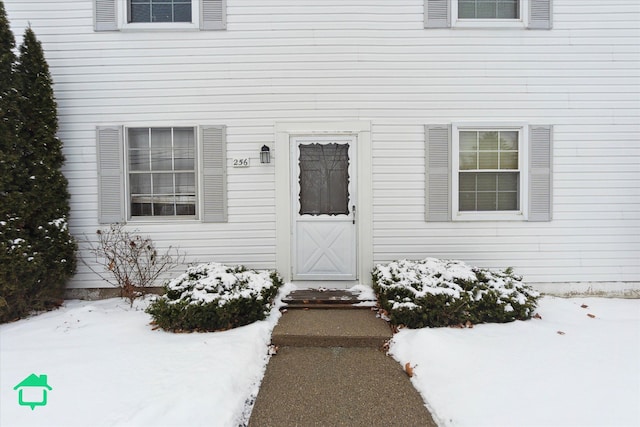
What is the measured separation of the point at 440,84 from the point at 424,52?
52cm

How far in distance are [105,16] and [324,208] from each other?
424 centimetres

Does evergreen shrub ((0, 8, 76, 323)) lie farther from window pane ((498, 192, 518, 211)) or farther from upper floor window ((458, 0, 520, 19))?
window pane ((498, 192, 518, 211))

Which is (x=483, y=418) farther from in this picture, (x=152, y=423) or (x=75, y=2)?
(x=75, y=2)

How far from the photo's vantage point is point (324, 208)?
15.7ft

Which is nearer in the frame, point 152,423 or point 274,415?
point 152,423

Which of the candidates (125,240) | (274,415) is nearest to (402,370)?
(274,415)

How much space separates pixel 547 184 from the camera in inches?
183

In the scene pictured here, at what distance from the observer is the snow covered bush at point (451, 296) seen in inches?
136

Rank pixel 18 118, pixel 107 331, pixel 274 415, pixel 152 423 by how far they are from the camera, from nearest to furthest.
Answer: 1. pixel 152 423
2. pixel 274 415
3. pixel 107 331
4. pixel 18 118

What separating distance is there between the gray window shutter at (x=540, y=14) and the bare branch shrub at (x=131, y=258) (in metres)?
6.22

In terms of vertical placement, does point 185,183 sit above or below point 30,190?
above

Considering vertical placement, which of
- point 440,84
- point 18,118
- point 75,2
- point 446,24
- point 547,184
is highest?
point 75,2

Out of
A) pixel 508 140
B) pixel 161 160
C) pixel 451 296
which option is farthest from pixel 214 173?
pixel 508 140

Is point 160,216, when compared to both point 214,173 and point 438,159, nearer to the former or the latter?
point 214,173
